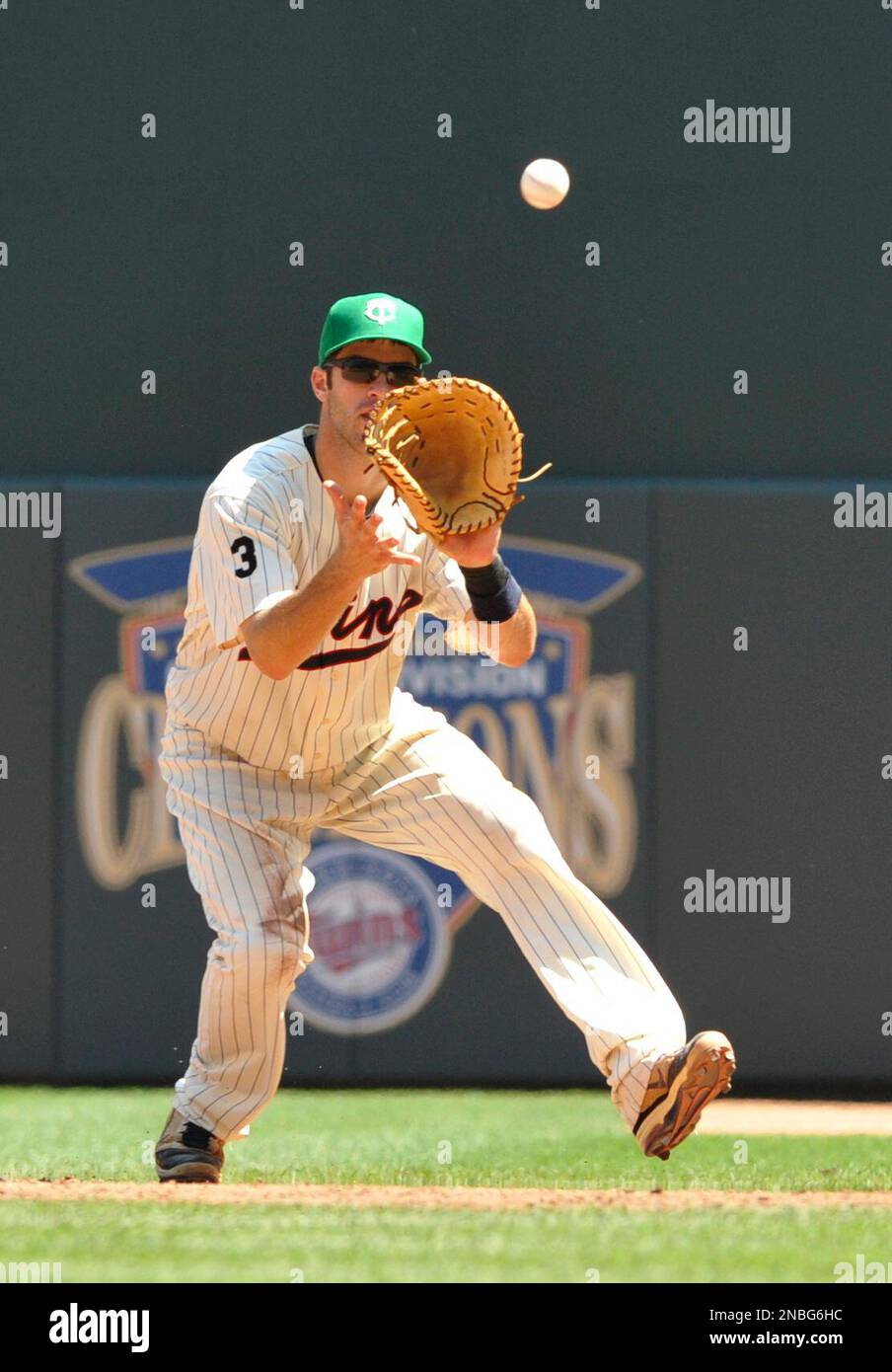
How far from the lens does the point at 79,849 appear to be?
786 cm

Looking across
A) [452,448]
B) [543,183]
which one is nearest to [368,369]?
[452,448]

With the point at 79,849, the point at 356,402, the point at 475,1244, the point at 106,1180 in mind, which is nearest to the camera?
the point at 475,1244

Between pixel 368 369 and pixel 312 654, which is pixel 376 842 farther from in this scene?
pixel 368 369

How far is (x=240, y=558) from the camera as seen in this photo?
4.09m

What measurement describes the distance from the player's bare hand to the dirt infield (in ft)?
4.12

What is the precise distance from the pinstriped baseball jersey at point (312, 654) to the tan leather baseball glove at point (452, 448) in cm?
26

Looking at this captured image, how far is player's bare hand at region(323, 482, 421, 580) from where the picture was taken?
3777mm

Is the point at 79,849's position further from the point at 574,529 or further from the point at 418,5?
the point at 418,5

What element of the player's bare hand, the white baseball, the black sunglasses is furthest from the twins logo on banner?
the player's bare hand

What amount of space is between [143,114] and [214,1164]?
4980 mm

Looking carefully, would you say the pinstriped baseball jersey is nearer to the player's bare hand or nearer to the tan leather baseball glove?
the tan leather baseball glove

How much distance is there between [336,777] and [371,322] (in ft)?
3.32

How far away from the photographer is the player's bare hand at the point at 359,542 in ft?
12.4

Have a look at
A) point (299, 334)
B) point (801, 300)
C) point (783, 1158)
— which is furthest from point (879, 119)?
point (783, 1158)
